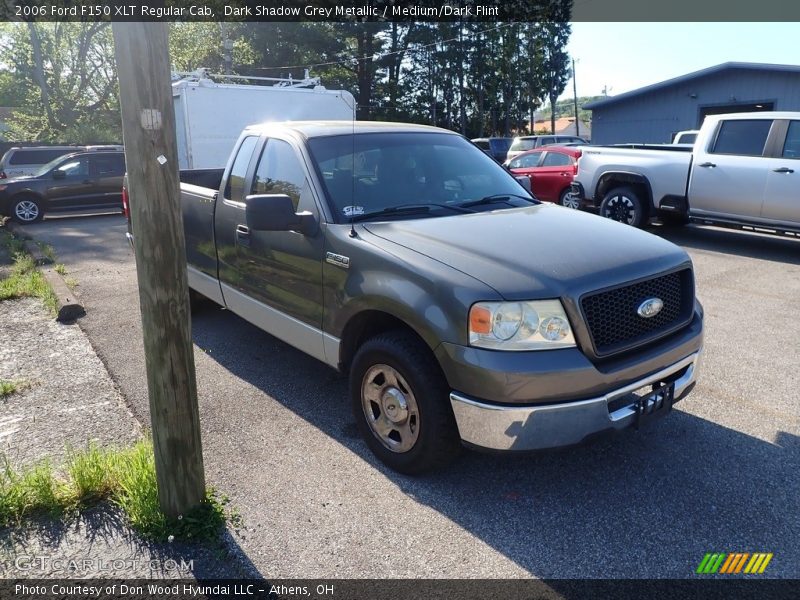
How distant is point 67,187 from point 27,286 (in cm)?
870

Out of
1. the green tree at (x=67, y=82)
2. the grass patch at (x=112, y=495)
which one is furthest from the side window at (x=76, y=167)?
the green tree at (x=67, y=82)

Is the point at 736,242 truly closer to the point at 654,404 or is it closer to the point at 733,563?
the point at 654,404

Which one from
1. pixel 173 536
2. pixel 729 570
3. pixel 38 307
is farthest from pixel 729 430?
pixel 38 307

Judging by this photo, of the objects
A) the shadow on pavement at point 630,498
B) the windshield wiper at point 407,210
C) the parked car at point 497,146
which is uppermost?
the parked car at point 497,146

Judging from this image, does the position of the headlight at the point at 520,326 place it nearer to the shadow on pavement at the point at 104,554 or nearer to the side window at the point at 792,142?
the shadow on pavement at the point at 104,554

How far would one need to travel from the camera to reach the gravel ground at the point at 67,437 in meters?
2.71

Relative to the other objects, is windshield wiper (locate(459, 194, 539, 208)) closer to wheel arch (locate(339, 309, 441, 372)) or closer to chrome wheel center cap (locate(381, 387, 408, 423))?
wheel arch (locate(339, 309, 441, 372))

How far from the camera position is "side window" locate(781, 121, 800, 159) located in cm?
864

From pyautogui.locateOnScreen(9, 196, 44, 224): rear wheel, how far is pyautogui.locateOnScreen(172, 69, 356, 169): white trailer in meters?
4.07

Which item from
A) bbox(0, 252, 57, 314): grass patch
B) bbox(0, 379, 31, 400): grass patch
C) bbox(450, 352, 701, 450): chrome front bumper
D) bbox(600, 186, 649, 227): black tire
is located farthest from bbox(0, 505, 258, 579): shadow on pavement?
bbox(600, 186, 649, 227): black tire

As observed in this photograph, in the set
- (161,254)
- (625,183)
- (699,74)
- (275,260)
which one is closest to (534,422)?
(161,254)

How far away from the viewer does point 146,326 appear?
9.16 feet

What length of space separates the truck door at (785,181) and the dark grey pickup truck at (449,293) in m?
5.94

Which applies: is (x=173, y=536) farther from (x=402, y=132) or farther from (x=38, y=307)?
(x=38, y=307)
